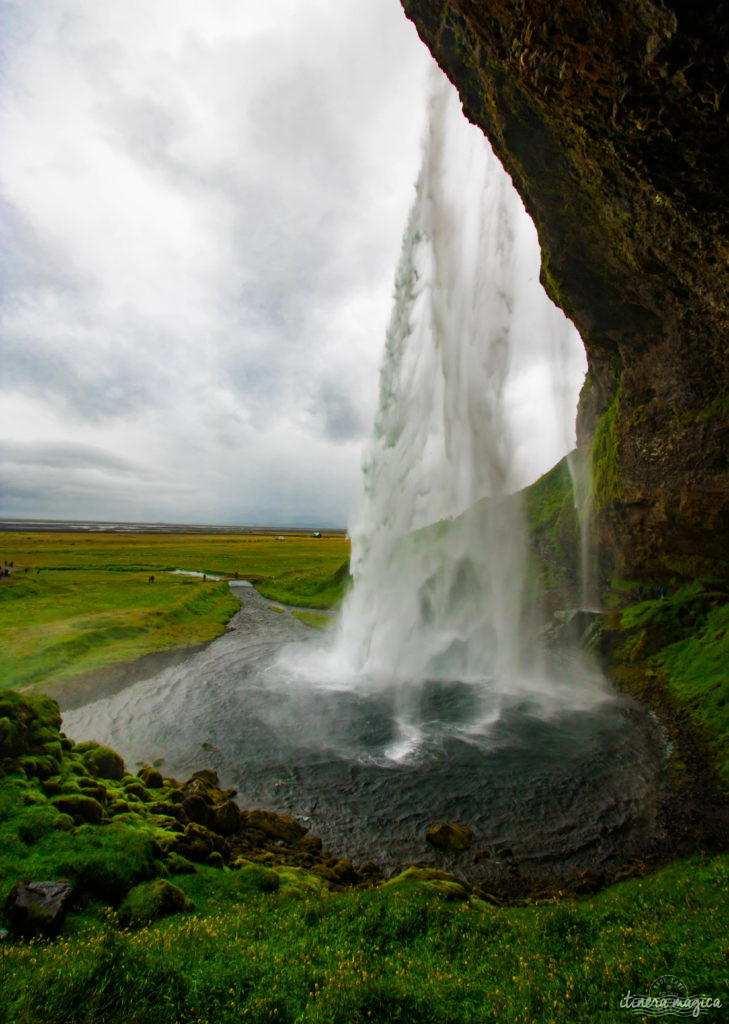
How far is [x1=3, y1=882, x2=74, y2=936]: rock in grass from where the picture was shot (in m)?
9.59

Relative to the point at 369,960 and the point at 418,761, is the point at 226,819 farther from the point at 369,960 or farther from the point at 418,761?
the point at 418,761

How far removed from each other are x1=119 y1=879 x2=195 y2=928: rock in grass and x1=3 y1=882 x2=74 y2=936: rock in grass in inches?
52.1

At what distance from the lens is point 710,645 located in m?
28.8

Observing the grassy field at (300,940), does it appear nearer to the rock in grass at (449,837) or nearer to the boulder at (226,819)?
the boulder at (226,819)

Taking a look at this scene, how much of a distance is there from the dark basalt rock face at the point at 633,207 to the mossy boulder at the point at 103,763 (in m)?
30.2

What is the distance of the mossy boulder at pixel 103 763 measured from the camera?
62.3 ft

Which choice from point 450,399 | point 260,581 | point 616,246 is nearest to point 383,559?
point 450,399

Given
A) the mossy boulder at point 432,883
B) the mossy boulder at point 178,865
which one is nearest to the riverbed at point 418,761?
the mossy boulder at point 432,883

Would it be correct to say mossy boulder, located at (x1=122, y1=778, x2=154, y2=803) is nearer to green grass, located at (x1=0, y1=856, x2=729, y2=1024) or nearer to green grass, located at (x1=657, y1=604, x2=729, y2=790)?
green grass, located at (x1=0, y1=856, x2=729, y2=1024)

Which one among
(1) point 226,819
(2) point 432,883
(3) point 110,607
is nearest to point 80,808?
(1) point 226,819

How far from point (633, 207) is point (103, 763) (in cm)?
3375

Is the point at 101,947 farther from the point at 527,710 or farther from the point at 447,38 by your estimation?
the point at 447,38

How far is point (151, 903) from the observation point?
11023 millimetres

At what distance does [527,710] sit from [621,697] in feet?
21.7
